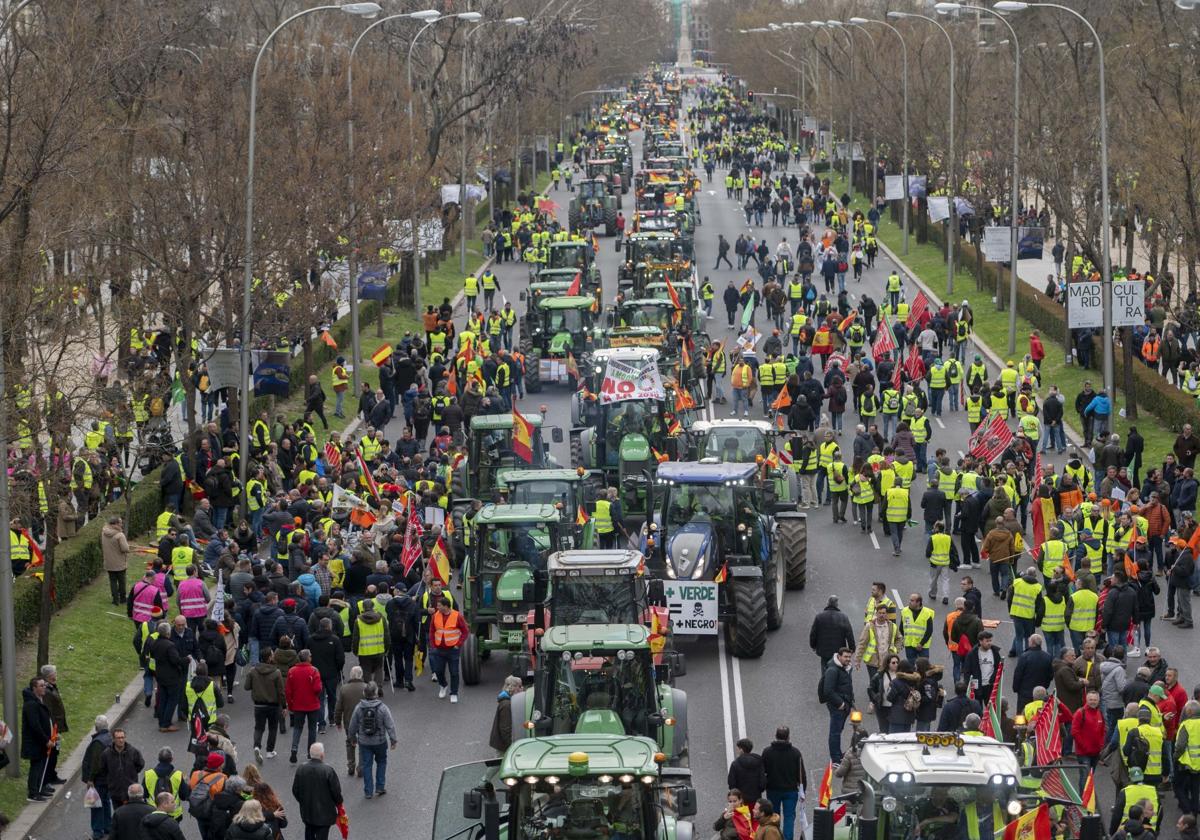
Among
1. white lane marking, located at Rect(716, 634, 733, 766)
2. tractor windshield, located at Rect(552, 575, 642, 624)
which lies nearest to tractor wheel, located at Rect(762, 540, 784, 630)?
white lane marking, located at Rect(716, 634, 733, 766)

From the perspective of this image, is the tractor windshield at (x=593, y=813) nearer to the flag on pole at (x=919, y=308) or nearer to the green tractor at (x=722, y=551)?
the green tractor at (x=722, y=551)

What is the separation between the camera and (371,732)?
807 inches

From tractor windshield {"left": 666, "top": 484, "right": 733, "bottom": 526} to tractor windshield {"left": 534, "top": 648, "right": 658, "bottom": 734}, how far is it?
21.7 ft

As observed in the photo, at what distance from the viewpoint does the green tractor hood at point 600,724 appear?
18812mm

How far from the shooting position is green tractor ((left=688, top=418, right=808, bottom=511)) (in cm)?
3017

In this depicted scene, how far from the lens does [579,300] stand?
156 feet

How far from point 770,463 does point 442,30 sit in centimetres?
4325

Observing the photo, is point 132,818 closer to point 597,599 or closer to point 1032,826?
point 597,599

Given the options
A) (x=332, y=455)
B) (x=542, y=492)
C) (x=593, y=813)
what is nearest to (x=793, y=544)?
(x=542, y=492)

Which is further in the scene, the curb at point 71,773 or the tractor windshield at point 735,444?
the tractor windshield at point 735,444

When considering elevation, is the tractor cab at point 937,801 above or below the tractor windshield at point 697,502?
above

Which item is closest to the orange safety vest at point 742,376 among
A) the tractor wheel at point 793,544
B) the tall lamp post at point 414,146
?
the tall lamp post at point 414,146

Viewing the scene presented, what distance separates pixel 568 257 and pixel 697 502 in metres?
33.3

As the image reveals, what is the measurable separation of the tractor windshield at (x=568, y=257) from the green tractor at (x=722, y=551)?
3181 centimetres
